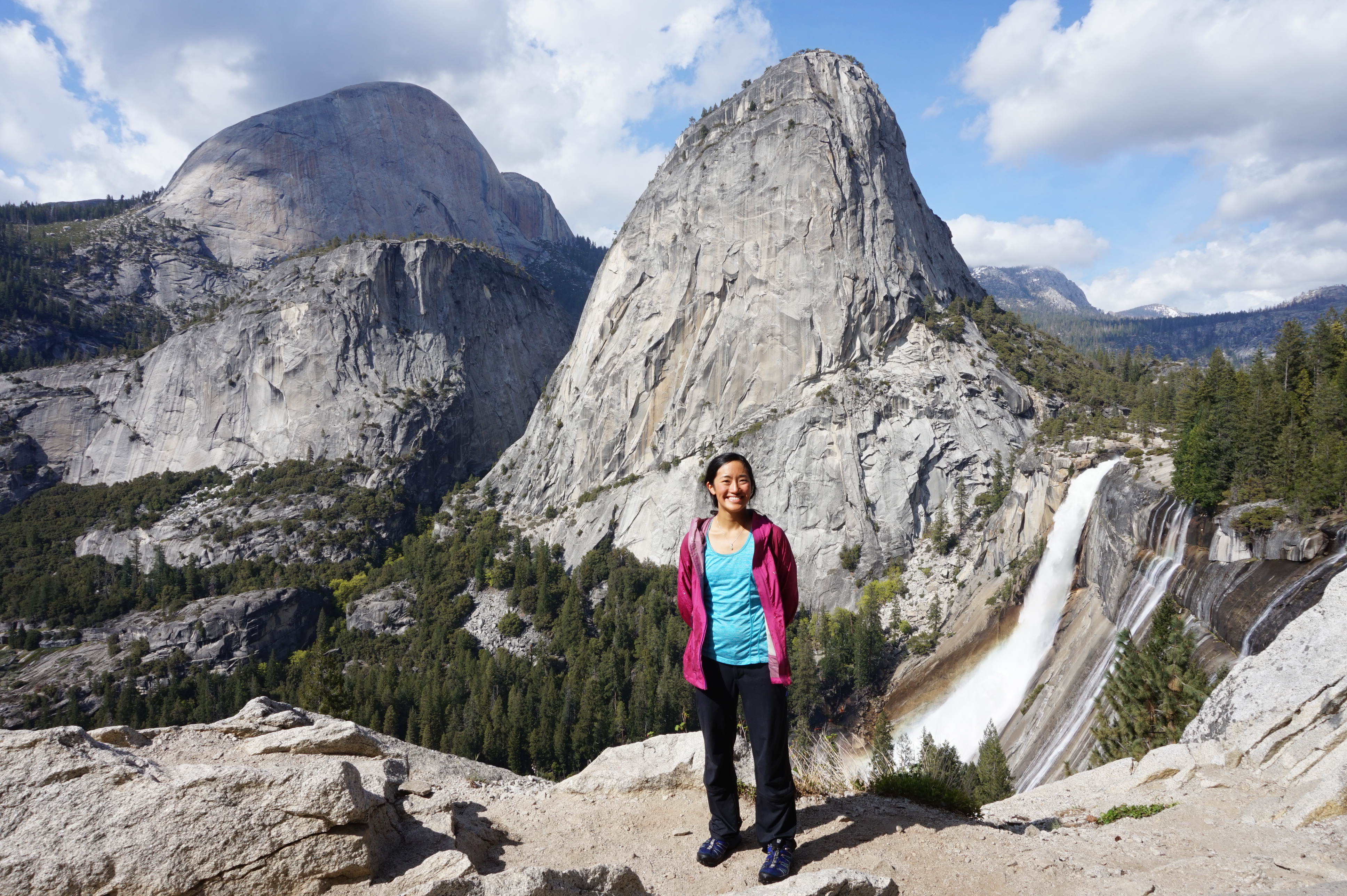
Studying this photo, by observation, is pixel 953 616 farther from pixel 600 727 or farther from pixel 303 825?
pixel 303 825

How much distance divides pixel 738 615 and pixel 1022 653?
42.1 meters

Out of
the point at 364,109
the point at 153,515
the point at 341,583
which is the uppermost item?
the point at 364,109

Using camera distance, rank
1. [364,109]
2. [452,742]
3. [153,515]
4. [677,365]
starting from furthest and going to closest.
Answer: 1. [364,109]
2. [153,515]
3. [677,365]
4. [452,742]

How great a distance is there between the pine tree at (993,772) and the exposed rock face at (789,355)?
31248mm

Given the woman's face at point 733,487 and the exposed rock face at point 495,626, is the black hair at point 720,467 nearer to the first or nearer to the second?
the woman's face at point 733,487

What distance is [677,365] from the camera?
83062 mm

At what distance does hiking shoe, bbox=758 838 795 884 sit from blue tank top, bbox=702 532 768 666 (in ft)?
4.90

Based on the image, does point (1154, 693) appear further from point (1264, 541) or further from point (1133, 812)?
point (1133, 812)

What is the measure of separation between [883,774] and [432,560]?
8339 centimetres

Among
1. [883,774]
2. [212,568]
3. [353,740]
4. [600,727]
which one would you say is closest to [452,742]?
[600,727]

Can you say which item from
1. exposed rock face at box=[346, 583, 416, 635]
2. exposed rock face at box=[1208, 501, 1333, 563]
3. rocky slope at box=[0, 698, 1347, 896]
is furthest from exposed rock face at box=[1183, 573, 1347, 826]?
exposed rock face at box=[346, 583, 416, 635]

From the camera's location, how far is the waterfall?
28422 millimetres

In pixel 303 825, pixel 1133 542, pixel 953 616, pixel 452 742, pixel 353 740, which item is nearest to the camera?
pixel 303 825

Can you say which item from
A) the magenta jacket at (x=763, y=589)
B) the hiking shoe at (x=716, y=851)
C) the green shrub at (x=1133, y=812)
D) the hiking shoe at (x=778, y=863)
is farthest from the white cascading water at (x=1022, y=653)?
the magenta jacket at (x=763, y=589)
